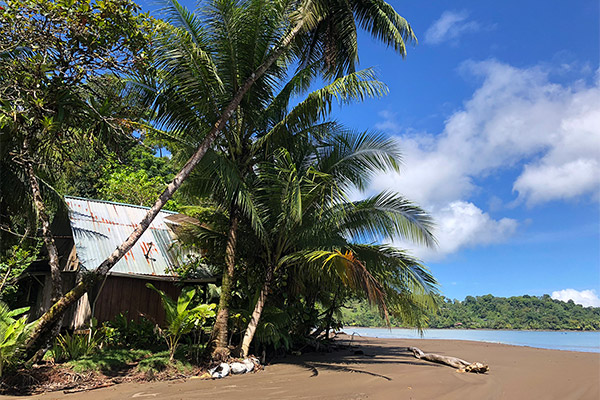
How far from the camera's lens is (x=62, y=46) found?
764 centimetres

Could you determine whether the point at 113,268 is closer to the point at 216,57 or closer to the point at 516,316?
the point at 216,57

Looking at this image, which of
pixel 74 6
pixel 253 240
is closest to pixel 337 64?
pixel 253 240

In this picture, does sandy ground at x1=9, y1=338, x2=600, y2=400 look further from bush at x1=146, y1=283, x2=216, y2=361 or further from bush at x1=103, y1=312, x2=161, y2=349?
bush at x1=103, y1=312, x2=161, y2=349

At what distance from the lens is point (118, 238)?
11.4 metres

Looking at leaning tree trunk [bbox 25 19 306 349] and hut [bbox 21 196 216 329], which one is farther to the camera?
hut [bbox 21 196 216 329]

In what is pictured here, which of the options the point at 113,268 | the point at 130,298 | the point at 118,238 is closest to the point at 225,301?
the point at 113,268

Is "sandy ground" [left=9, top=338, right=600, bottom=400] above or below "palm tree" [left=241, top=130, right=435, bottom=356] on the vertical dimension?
below

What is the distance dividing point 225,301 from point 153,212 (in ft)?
8.38

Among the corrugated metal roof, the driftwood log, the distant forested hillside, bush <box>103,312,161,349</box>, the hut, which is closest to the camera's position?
the driftwood log

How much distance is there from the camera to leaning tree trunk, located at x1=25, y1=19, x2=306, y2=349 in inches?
280

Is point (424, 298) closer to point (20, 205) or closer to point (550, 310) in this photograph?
point (20, 205)

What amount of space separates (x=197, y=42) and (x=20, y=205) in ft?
20.3

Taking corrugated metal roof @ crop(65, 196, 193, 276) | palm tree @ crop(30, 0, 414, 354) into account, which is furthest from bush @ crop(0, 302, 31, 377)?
corrugated metal roof @ crop(65, 196, 193, 276)

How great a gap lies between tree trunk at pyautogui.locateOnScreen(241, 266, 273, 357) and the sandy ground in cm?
66
